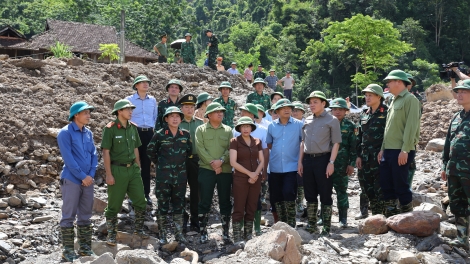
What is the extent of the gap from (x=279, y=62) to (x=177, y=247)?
41.4m

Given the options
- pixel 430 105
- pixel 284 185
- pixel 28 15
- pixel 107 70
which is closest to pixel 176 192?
pixel 284 185

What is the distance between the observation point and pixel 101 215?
7.08m

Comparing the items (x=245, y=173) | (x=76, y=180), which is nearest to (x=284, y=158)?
(x=245, y=173)

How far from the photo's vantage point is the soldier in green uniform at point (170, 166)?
617 centimetres

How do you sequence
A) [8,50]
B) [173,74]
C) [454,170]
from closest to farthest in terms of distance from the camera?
[454,170] → [173,74] → [8,50]

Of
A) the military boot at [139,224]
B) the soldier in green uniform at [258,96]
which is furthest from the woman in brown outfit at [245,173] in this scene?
the soldier in green uniform at [258,96]

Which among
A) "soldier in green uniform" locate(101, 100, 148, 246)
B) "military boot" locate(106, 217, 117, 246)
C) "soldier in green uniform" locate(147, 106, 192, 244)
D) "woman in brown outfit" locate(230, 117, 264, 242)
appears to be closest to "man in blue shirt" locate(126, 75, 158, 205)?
"soldier in green uniform" locate(147, 106, 192, 244)

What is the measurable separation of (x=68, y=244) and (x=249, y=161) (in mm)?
2338

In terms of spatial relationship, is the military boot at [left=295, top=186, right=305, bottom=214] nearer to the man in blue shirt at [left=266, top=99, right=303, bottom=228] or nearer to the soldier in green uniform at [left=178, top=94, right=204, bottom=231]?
the man in blue shirt at [left=266, top=99, right=303, bottom=228]

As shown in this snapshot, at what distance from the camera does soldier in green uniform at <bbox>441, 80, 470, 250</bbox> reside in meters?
5.27

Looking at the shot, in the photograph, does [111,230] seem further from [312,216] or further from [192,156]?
[312,216]

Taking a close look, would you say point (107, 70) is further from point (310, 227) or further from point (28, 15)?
point (28, 15)

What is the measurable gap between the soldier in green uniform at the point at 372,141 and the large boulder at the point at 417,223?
84 centimetres

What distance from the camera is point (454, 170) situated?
536cm
